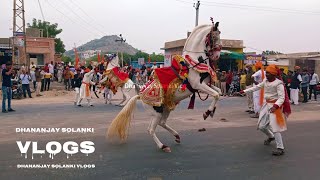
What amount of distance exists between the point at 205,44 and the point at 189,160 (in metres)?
2.39

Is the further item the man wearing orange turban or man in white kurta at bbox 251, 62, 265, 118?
the man wearing orange turban

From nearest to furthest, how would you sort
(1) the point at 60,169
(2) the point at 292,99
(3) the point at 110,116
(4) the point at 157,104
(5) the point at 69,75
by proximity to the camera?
(1) the point at 60,169, (4) the point at 157,104, (3) the point at 110,116, (2) the point at 292,99, (5) the point at 69,75

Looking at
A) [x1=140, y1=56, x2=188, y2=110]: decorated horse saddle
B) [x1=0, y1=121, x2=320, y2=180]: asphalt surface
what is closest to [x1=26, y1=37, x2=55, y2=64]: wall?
[x1=0, y1=121, x2=320, y2=180]: asphalt surface

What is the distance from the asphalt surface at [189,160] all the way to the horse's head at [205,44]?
72.0 inches

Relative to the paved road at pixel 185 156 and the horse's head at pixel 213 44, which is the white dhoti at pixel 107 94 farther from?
the horse's head at pixel 213 44

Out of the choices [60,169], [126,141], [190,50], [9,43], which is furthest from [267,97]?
[9,43]

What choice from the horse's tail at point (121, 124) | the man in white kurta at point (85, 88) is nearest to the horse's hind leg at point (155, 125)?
the horse's tail at point (121, 124)

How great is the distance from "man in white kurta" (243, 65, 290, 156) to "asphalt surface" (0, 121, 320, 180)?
0.37m

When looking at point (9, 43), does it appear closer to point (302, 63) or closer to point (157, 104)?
point (302, 63)

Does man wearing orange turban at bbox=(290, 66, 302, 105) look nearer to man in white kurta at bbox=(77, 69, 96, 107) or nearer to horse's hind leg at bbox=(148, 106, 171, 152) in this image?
man in white kurta at bbox=(77, 69, 96, 107)

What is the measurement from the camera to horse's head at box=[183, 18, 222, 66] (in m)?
7.22

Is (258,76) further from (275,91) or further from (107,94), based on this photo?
(107,94)

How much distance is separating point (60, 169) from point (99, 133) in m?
3.11

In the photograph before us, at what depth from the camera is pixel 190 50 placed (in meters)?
7.29
